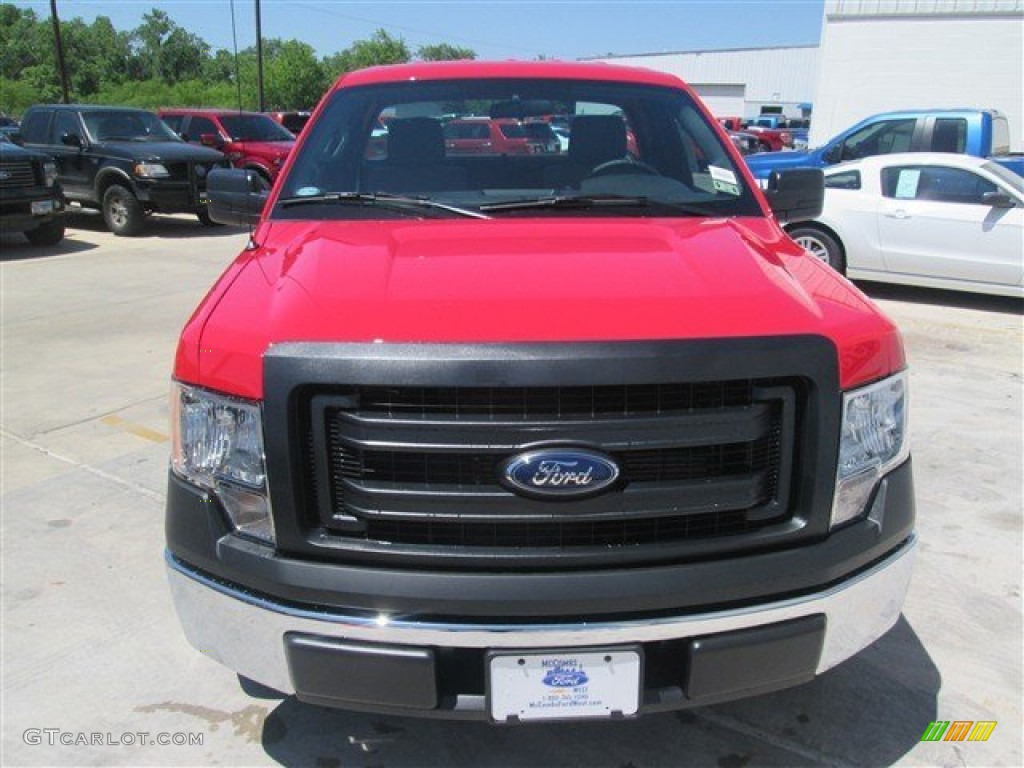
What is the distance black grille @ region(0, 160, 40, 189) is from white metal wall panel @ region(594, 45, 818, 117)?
4870cm

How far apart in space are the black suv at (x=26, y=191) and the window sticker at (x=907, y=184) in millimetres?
10392

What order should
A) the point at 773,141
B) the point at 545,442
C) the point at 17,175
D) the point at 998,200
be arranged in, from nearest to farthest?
the point at 545,442, the point at 998,200, the point at 17,175, the point at 773,141

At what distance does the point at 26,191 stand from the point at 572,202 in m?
10.5

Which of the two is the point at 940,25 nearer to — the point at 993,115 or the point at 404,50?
the point at 993,115

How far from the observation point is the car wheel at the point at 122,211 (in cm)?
1280

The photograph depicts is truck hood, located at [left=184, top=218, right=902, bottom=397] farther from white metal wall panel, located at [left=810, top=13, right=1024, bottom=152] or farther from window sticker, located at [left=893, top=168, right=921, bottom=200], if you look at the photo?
white metal wall panel, located at [left=810, top=13, right=1024, bottom=152]

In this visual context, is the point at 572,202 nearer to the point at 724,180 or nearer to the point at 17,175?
the point at 724,180

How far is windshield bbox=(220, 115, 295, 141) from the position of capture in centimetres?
1584

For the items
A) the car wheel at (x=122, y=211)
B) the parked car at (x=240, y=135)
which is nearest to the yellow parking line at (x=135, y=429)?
the car wheel at (x=122, y=211)

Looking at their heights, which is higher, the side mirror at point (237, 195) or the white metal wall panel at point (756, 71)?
the white metal wall panel at point (756, 71)

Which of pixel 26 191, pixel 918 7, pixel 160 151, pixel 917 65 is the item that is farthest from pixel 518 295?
pixel 918 7

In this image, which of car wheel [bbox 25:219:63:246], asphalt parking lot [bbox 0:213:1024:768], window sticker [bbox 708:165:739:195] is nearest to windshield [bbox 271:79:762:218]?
window sticker [bbox 708:165:739:195]

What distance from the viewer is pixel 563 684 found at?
1.95 m

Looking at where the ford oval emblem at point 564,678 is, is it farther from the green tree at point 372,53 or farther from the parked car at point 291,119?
the green tree at point 372,53
